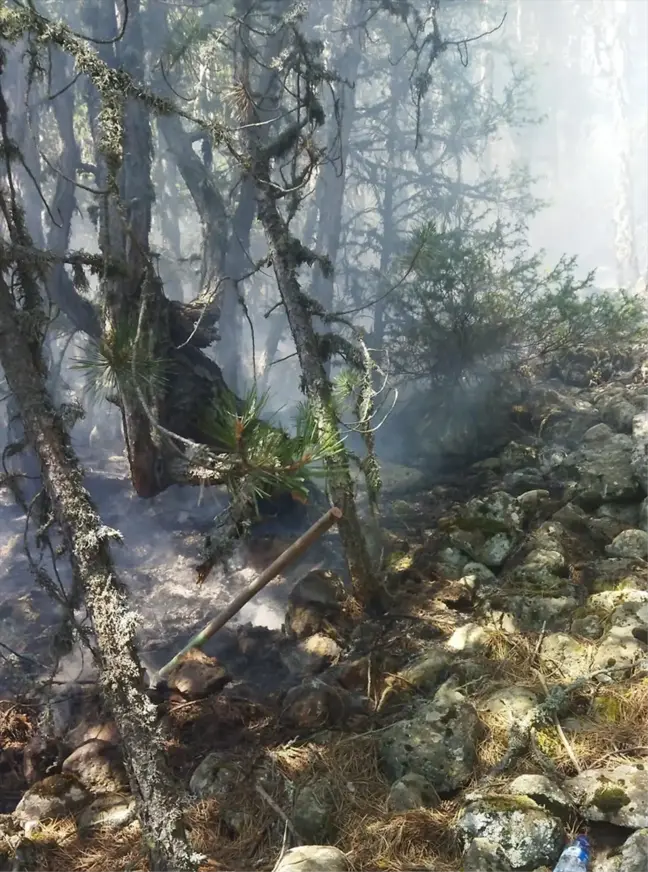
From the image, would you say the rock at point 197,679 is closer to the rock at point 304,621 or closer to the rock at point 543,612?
the rock at point 304,621

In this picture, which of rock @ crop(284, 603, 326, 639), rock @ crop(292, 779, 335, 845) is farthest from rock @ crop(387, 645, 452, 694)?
rock @ crop(284, 603, 326, 639)

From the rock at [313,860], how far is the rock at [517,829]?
1.65 ft

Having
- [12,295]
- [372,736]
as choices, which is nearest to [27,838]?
[372,736]

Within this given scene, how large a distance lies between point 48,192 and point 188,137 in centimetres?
478

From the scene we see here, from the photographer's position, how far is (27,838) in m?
2.76

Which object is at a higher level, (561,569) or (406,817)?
(561,569)

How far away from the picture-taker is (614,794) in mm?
2293

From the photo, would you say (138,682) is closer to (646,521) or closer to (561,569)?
(561,569)

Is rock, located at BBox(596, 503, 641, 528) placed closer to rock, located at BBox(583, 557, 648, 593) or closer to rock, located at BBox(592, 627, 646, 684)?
rock, located at BBox(583, 557, 648, 593)

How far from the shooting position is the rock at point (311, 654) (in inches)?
178

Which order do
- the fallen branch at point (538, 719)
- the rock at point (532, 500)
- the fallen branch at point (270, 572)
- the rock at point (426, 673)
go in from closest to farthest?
the fallen branch at point (538, 719) < the fallen branch at point (270, 572) < the rock at point (426, 673) < the rock at point (532, 500)

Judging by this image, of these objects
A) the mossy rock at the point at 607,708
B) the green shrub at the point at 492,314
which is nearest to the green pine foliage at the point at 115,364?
the mossy rock at the point at 607,708

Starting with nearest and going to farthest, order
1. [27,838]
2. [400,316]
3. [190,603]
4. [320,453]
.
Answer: [320,453]
[27,838]
[190,603]
[400,316]

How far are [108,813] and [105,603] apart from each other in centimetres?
122
